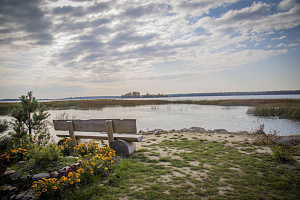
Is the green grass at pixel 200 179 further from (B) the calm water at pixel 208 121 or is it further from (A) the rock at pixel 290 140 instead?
(B) the calm water at pixel 208 121

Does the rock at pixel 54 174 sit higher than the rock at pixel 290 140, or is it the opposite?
the rock at pixel 54 174

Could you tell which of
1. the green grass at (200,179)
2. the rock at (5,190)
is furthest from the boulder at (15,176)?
the green grass at (200,179)

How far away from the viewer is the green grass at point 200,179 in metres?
3.25

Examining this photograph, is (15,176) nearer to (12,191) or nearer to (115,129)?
(12,191)

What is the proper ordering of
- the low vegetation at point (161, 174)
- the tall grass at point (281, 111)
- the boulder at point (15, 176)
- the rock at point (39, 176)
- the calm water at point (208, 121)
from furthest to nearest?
the tall grass at point (281, 111), the calm water at point (208, 121), the boulder at point (15, 176), the rock at point (39, 176), the low vegetation at point (161, 174)

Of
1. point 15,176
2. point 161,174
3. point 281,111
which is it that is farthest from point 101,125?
point 281,111

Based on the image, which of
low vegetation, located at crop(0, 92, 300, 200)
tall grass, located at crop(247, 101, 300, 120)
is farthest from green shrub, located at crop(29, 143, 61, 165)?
tall grass, located at crop(247, 101, 300, 120)

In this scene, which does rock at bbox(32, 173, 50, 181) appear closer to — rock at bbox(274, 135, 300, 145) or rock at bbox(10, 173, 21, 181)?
rock at bbox(10, 173, 21, 181)

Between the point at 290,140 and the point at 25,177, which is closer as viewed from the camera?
the point at 25,177

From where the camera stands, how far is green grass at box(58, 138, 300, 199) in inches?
128

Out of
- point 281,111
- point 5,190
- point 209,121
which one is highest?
point 5,190

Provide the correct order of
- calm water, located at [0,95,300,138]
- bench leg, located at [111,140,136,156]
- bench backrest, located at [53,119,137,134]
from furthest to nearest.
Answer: calm water, located at [0,95,300,138], bench leg, located at [111,140,136,156], bench backrest, located at [53,119,137,134]

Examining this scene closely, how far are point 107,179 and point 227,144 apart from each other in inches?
216

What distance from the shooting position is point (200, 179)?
3.91 metres
